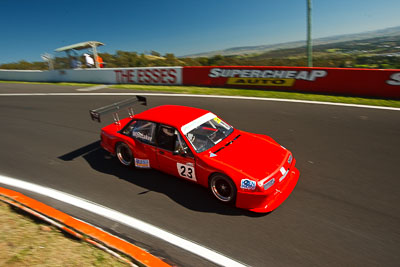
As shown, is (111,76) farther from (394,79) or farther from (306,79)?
(394,79)

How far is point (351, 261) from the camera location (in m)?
3.28

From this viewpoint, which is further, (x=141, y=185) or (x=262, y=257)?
(x=141, y=185)

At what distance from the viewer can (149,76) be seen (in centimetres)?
1666

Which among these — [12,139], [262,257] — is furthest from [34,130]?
[262,257]

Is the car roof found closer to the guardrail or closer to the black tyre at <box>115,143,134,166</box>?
the black tyre at <box>115,143,134,166</box>

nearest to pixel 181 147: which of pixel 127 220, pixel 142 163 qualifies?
pixel 142 163

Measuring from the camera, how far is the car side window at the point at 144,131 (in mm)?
5145

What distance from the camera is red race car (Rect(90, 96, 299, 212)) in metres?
4.09

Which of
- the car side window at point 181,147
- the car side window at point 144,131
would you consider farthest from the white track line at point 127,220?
the car side window at point 144,131

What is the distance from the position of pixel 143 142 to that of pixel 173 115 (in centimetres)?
84

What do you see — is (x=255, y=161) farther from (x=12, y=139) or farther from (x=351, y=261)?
(x=12, y=139)

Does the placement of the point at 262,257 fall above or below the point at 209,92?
below

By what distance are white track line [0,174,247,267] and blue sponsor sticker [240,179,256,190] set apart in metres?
1.07

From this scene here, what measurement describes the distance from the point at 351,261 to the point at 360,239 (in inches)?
19.7
